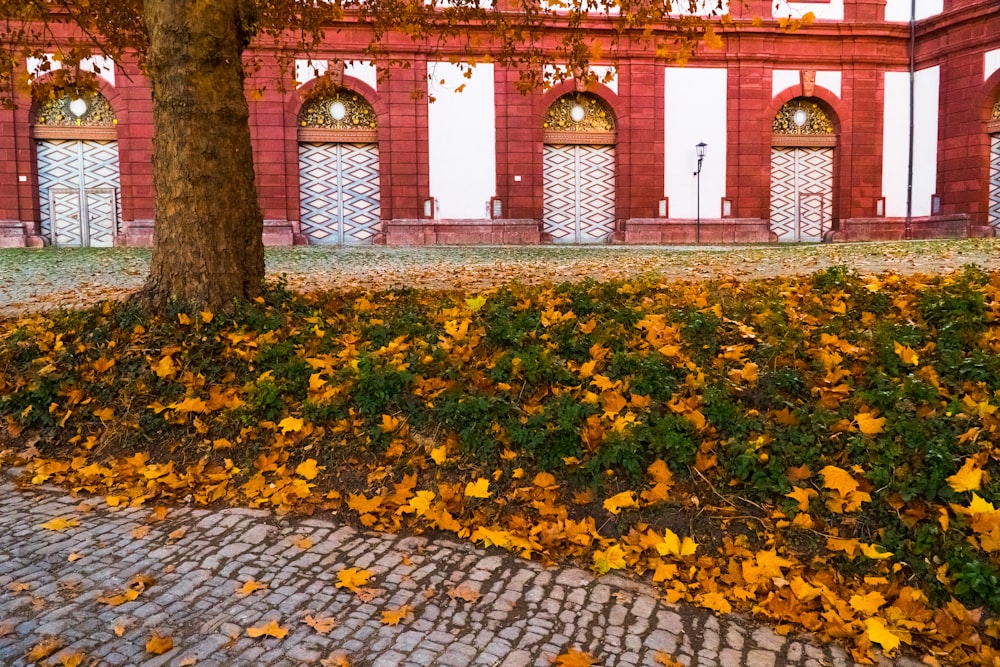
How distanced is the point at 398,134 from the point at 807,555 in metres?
22.3

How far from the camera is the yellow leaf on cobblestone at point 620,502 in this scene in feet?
12.2

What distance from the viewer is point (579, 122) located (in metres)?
25.1

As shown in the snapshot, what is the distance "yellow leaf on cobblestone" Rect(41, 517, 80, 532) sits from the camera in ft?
12.4

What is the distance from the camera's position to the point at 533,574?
338cm

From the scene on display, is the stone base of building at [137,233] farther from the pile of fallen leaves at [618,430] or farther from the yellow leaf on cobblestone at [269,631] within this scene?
the yellow leaf on cobblestone at [269,631]

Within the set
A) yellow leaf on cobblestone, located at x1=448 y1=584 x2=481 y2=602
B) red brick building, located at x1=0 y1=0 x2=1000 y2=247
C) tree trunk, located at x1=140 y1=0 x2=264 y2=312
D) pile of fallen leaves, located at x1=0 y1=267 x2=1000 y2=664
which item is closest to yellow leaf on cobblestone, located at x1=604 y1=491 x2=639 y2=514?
pile of fallen leaves, located at x1=0 y1=267 x2=1000 y2=664

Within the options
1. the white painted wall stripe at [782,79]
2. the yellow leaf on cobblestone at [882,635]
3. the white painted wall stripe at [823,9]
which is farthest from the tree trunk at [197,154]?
the white painted wall stripe at [823,9]

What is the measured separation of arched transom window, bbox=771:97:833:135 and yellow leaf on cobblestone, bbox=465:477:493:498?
25.2 metres

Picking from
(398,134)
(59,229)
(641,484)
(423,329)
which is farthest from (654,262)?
(59,229)

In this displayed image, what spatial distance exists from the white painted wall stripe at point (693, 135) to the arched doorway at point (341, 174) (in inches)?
380

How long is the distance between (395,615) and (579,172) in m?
23.5

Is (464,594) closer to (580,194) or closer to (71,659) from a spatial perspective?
(71,659)

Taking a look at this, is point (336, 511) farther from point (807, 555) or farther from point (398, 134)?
point (398, 134)

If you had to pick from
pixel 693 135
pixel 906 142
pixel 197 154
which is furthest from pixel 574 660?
pixel 906 142
